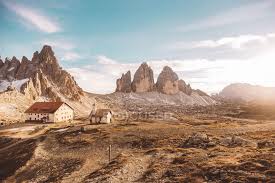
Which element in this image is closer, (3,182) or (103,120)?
(3,182)

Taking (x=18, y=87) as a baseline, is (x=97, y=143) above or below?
below

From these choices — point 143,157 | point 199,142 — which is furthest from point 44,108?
point 199,142

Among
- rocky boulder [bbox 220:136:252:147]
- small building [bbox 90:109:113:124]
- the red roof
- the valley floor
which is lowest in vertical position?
the valley floor

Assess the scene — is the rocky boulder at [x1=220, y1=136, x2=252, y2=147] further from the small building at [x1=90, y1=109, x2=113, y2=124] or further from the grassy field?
the small building at [x1=90, y1=109, x2=113, y2=124]

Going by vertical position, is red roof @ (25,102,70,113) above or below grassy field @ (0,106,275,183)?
above

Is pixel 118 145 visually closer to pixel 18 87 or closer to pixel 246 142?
pixel 246 142

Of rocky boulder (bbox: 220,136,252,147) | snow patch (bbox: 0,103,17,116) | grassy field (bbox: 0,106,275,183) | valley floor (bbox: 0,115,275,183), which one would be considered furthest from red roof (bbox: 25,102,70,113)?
rocky boulder (bbox: 220,136,252,147)

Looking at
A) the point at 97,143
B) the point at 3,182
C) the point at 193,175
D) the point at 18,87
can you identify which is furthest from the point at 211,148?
the point at 18,87

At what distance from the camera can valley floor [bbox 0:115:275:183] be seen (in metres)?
38.2

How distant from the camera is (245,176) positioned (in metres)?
34.7

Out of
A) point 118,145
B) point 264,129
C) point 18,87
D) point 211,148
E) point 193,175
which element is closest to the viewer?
point 193,175

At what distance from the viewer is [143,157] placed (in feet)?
162

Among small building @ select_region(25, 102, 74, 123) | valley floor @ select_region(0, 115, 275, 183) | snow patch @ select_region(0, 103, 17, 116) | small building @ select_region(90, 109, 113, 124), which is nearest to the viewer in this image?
valley floor @ select_region(0, 115, 275, 183)

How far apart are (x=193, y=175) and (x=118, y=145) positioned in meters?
24.2
